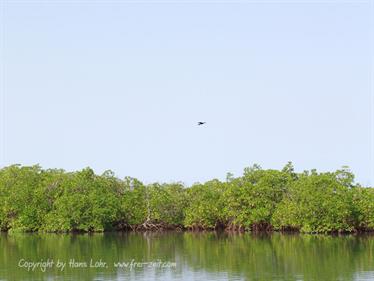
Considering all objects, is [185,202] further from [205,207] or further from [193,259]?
[193,259]

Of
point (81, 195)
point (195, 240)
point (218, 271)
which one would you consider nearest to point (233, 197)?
point (195, 240)

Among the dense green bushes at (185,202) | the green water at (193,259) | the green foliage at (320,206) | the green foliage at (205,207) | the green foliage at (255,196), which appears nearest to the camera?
the green water at (193,259)

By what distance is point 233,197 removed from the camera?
7288 centimetres

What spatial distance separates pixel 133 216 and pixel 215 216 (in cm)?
985

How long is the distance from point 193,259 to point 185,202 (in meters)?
36.1

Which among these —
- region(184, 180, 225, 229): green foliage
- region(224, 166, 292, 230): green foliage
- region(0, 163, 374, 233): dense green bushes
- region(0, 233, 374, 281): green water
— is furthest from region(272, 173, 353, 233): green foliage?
region(184, 180, 225, 229): green foliage

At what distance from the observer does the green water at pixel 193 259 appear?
35.8 meters

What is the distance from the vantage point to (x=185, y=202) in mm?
79875

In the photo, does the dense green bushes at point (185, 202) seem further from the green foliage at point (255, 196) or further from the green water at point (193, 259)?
the green water at point (193, 259)

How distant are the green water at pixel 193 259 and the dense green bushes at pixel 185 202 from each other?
25.9 feet

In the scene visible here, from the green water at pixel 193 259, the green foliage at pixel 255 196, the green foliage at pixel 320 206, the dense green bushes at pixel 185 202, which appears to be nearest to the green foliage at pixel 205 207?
the dense green bushes at pixel 185 202

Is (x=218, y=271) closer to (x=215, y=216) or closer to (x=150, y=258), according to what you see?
(x=150, y=258)

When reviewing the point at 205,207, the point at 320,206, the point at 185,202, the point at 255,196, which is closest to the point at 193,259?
the point at 320,206

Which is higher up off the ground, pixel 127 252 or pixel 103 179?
pixel 103 179
